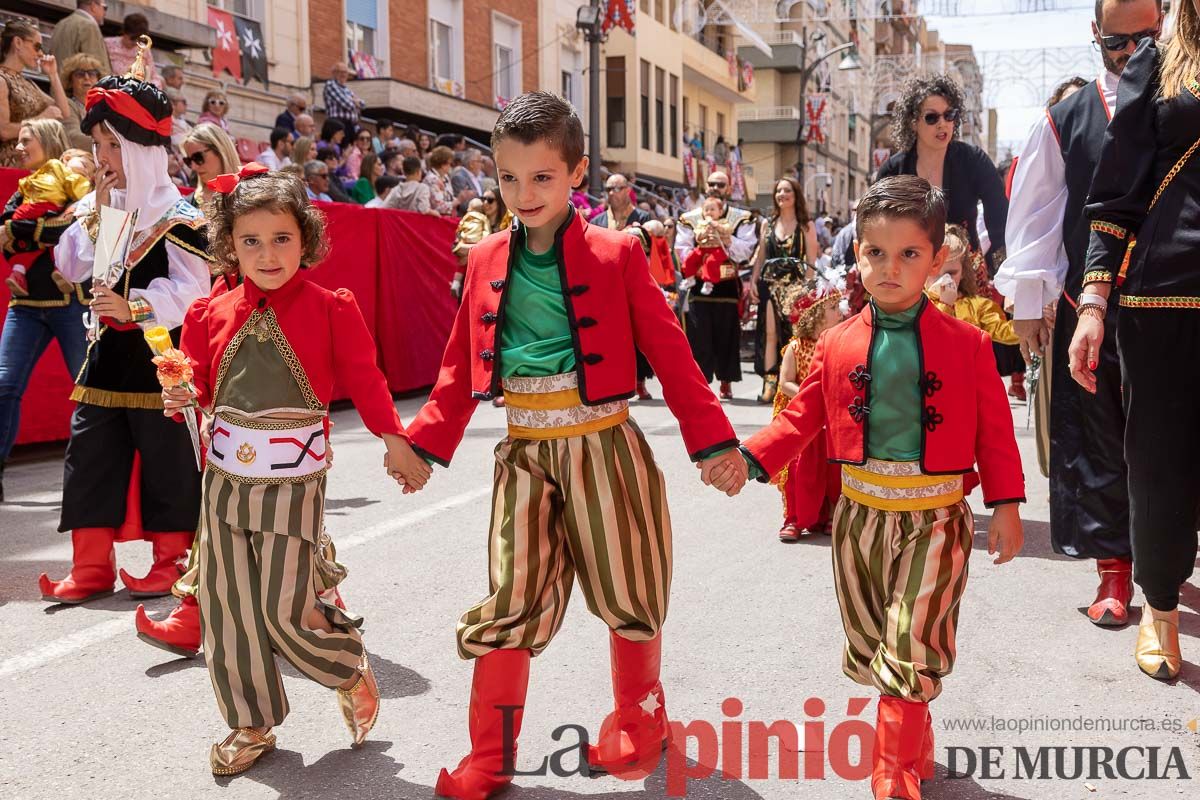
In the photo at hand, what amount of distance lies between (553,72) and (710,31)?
1698 cm

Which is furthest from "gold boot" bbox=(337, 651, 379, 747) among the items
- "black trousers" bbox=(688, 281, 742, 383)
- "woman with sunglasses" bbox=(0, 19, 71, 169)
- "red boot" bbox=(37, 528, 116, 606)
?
"black trousers" bbox=(688, 281, 742, 383)

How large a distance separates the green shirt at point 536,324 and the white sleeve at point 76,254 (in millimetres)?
2655

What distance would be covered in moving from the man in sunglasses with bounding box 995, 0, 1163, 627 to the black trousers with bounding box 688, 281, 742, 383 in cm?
695

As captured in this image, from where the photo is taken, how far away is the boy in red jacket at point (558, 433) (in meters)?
3.20

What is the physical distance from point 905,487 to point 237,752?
6.27ft

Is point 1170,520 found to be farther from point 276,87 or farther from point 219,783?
point 276,87

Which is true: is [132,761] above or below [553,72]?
below

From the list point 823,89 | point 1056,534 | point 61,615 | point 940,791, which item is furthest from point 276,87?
point 823,89

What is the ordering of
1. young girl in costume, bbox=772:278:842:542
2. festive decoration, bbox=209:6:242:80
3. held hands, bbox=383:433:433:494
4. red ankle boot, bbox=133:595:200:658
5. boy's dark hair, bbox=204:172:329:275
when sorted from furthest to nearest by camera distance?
1. festive decoration, bbox=209:6:242:80
2. young girl in costume, bbox=772:278:842:542
3. red ankle boot, bbox=133:595:200:658
4. boy's dark hair, bbox=204:172:329:275
5. held hands, bbox=383:433:433:494

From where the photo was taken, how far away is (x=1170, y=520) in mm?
3885

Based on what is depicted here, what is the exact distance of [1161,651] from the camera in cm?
407

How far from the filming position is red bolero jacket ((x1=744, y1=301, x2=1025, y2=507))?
3168 mm

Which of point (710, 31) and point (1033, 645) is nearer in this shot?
point (1033, 645)

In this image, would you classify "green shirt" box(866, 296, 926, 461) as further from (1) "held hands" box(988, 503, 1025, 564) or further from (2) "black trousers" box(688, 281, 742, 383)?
(2) "black trousers" box(688, 281, 742, 383)
